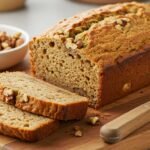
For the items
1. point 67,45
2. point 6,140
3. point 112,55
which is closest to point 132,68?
point 112,55

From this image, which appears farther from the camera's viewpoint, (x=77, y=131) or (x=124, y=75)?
(x=124, y=75)

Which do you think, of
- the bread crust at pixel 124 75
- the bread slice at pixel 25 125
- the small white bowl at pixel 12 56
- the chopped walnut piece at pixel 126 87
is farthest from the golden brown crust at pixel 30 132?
the small white bowl at pixel 12 56

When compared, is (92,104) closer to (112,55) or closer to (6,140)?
(112,55)

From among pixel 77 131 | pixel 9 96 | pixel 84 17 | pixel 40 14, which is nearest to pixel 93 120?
pixel 77 131

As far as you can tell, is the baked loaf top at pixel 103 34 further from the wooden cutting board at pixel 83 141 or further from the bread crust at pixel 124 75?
the wooden cutting board at pixel 83 141

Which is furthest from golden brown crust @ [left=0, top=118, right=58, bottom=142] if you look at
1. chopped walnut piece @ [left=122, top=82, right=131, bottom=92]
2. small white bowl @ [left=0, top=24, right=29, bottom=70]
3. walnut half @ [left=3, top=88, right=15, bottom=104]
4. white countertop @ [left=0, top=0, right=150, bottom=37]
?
white countertop @ [left=0, top=0, right=150, bottom=37]

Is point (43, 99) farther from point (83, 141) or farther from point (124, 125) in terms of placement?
point (124, 125)
